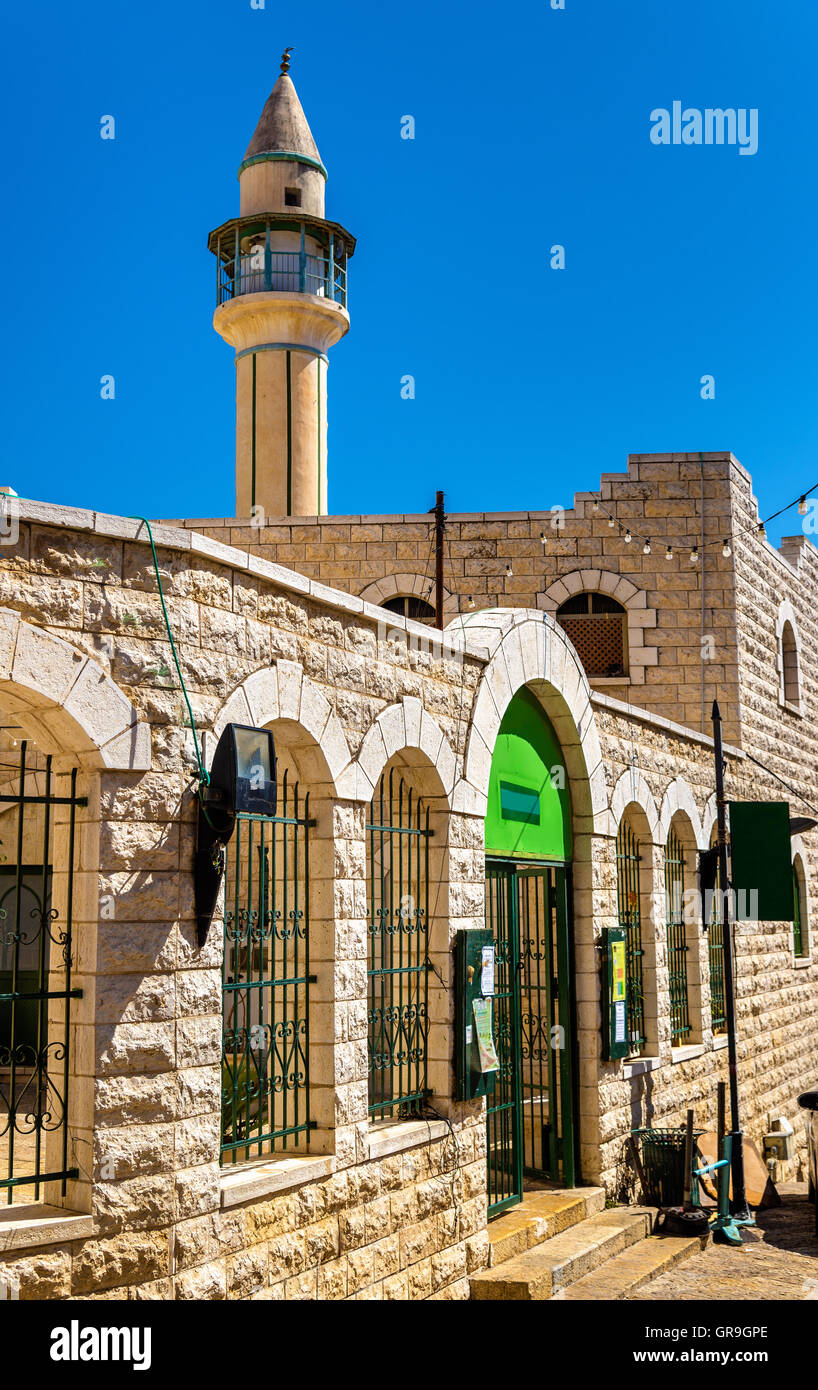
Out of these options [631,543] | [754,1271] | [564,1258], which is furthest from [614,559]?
[564,1258]

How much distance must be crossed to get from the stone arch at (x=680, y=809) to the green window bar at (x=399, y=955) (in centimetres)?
468

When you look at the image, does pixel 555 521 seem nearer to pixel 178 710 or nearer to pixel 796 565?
pixel 796 565

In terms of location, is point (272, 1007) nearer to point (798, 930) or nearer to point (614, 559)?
point (614, 559)

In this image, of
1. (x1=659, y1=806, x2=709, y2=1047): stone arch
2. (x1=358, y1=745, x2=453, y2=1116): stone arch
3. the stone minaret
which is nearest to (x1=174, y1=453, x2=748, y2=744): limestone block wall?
(x1=659, y1=806, x2=709, y2=1047): stone arch

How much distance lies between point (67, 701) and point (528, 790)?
15.8ft

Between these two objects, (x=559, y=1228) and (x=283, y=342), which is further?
(x=283, y=342)

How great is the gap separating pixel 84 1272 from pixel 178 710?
2.19m

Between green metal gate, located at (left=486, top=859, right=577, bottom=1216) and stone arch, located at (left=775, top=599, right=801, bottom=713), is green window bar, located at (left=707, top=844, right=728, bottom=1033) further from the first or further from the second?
stone arch, located at (left=775, top=599, right=801, bottom=713)

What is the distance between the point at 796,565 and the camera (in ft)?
62.4

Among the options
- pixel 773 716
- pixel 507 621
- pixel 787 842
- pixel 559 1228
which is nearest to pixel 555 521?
pixel 773 716

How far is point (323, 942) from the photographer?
6.53 meters

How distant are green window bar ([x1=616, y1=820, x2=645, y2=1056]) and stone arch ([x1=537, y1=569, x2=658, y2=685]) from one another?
13.7 feet

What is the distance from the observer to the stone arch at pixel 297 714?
593 centimetres

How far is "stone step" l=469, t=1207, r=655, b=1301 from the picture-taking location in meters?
7.43
